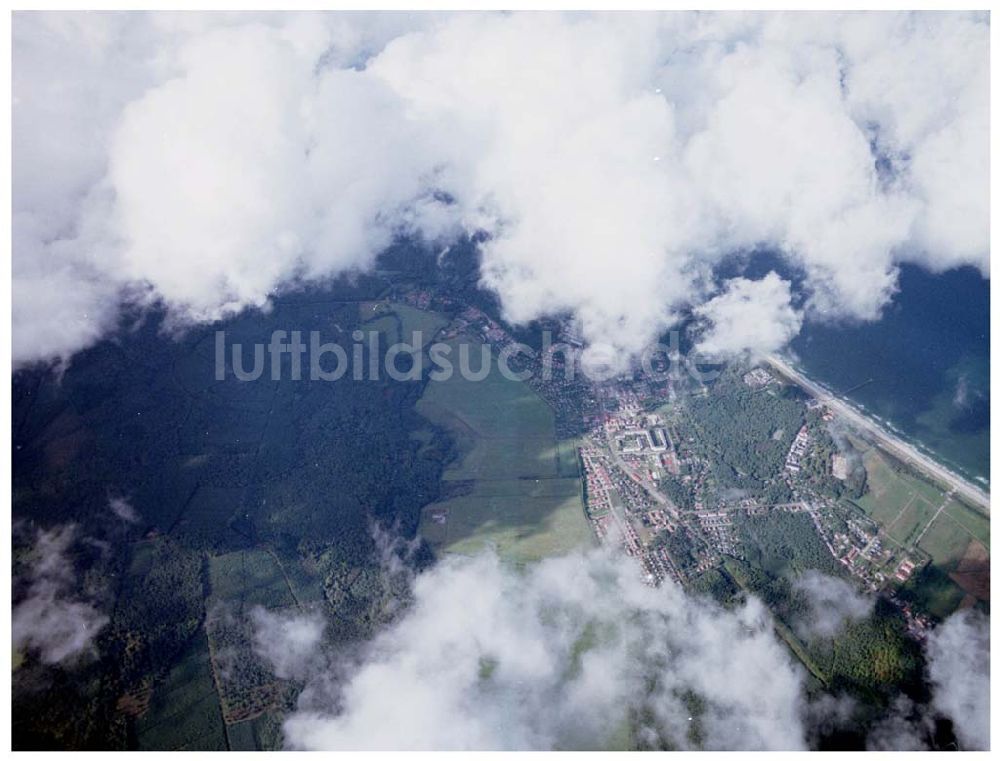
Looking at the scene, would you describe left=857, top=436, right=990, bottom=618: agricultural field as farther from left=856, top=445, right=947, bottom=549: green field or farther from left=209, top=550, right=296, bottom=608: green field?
left=209, top=550, right=296, bottom=608: green field

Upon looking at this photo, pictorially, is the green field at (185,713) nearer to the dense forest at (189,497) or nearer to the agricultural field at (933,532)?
the dense forest at (189,497)

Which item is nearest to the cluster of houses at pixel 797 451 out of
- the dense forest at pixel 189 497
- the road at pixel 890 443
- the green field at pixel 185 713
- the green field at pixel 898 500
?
the road at pixel 890 443

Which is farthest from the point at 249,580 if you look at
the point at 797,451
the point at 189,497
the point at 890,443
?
the point at 890,443

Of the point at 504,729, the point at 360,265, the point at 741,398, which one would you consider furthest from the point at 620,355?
the point at 504,729

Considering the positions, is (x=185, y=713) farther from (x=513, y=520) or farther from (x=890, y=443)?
(x=890, y=443)

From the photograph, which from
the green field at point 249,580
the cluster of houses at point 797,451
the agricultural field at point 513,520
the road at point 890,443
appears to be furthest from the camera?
the cluster of houses at point 797,451

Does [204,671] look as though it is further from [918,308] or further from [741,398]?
[918,308]
